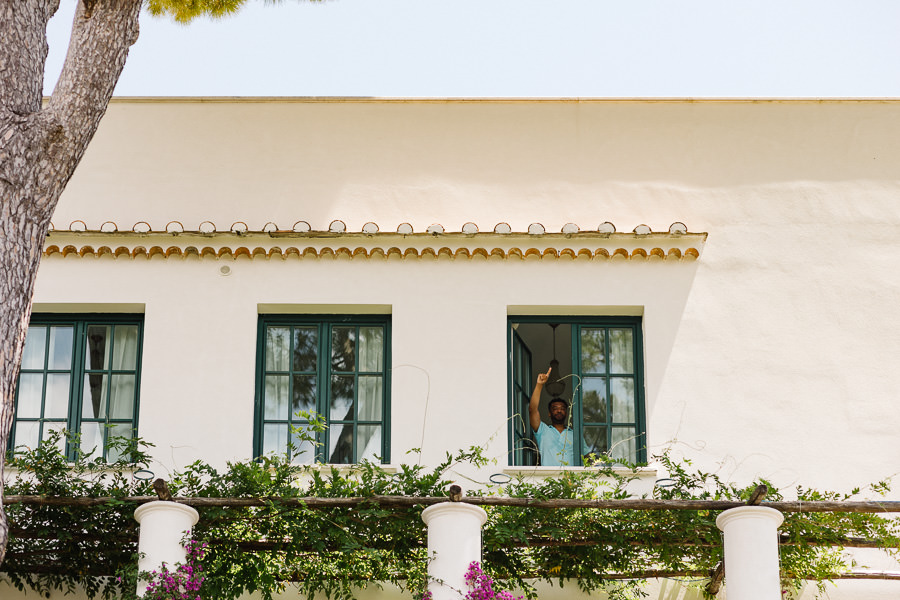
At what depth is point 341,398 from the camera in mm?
14672

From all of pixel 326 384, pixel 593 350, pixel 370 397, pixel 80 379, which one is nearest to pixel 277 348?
pixel 326 384

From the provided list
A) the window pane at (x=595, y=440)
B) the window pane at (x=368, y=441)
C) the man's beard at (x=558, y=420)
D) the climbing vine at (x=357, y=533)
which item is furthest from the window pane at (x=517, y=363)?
the climbing vine at (x=357, y=533)

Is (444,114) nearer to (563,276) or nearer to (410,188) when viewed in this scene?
(410,188)

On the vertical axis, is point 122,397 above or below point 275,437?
above

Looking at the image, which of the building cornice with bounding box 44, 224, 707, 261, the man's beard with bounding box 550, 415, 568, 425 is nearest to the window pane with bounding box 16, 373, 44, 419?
the building cornice with bounding box 44, 224, 707, 261

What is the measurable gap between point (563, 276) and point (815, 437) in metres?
2.61

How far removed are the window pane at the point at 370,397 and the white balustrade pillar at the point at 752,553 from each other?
3587 millimetres

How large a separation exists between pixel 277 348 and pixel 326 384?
0.58 m

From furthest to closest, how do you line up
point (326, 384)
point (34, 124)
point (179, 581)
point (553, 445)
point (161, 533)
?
point (326, 384) < point (553, 445) < point (161, 533) < point (179, 581) < point (34, 124)

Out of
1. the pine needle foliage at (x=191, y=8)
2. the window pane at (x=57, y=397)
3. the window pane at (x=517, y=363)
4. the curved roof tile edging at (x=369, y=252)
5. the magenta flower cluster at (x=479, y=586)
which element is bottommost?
the magenta flower cluster at (x=479, y=586)

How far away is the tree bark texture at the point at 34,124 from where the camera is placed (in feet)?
36.5

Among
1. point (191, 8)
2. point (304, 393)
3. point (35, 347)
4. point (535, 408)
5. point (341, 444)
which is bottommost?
point (341, 444)

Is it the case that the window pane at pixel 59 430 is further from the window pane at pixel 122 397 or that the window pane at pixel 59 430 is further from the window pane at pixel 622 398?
the window pane at pixel 622 398

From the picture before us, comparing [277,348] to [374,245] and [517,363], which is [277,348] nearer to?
[374,245]
